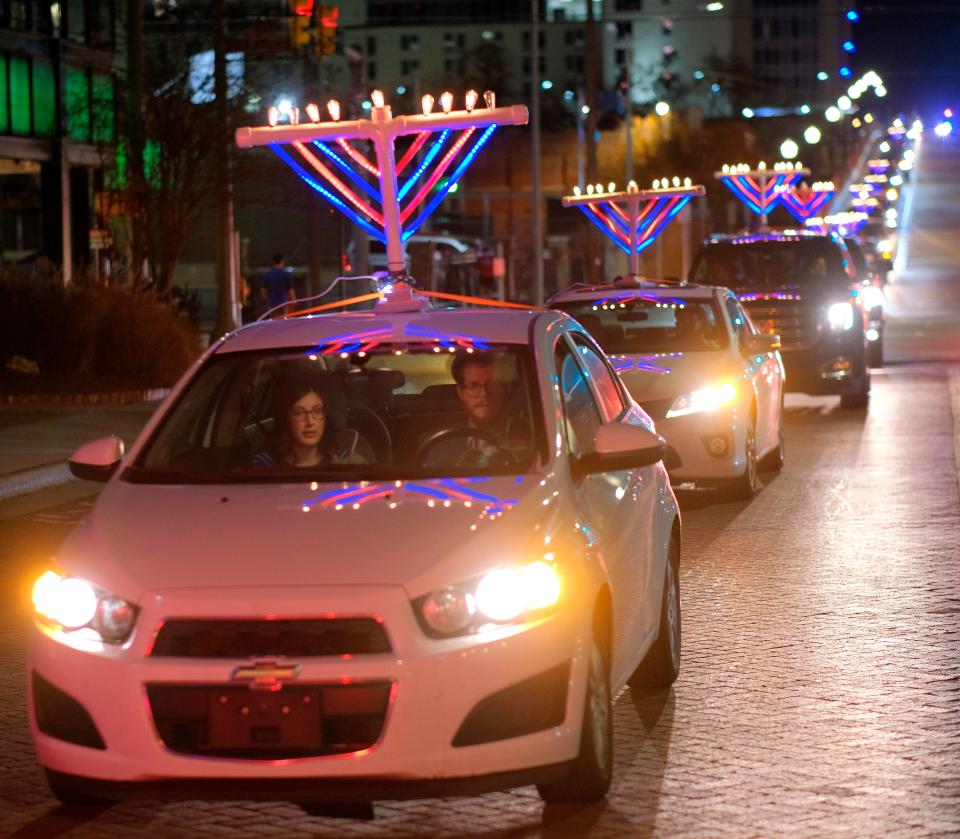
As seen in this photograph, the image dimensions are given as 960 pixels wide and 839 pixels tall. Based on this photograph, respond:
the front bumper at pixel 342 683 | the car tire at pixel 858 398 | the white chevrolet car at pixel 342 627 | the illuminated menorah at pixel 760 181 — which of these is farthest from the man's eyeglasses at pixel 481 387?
the illuminated menorah at pixel 760 181

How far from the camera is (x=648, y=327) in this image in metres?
15.4

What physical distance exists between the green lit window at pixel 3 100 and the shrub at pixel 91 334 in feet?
52.4

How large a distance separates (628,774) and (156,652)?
75.5 inches

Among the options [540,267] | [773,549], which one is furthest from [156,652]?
[540,267]

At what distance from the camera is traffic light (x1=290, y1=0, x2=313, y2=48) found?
35.4m

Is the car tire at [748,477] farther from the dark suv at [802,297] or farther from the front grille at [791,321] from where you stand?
the front grille at [791,321]

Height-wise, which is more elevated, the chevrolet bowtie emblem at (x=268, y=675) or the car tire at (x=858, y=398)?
the chevrolet bowtie emblem at (x=268, y=675)

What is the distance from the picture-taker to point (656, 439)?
703 cm

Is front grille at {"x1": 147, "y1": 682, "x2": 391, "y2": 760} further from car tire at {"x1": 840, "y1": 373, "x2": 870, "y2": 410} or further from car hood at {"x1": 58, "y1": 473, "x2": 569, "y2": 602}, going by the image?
car tire at {"x1": 840, "y1": 373, "x2": 870, "y2": 410}

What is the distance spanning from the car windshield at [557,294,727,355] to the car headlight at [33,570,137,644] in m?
9.24

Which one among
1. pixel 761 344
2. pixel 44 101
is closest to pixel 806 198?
pixel 44 101

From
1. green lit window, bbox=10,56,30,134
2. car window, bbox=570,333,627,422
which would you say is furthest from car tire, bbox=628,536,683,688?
green lit window, bbox=10,56,30,134

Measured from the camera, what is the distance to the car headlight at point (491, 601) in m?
5.78

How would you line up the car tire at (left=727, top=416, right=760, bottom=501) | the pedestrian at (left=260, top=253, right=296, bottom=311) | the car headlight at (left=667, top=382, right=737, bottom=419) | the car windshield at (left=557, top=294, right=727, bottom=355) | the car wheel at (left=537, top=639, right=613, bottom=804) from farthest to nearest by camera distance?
the pedestrian at (left=260, top=253, right=296, bottom=311) < the car windshield at (left=557, top=294, right=727, bottom=355) < the car tire at (left=727, top=416, right=760, bottom=501) < the car headlight at (left=667, top=382, right=737, bottom=419) < the car wheel at (left=537, top=639, right=613, bottom=804)
